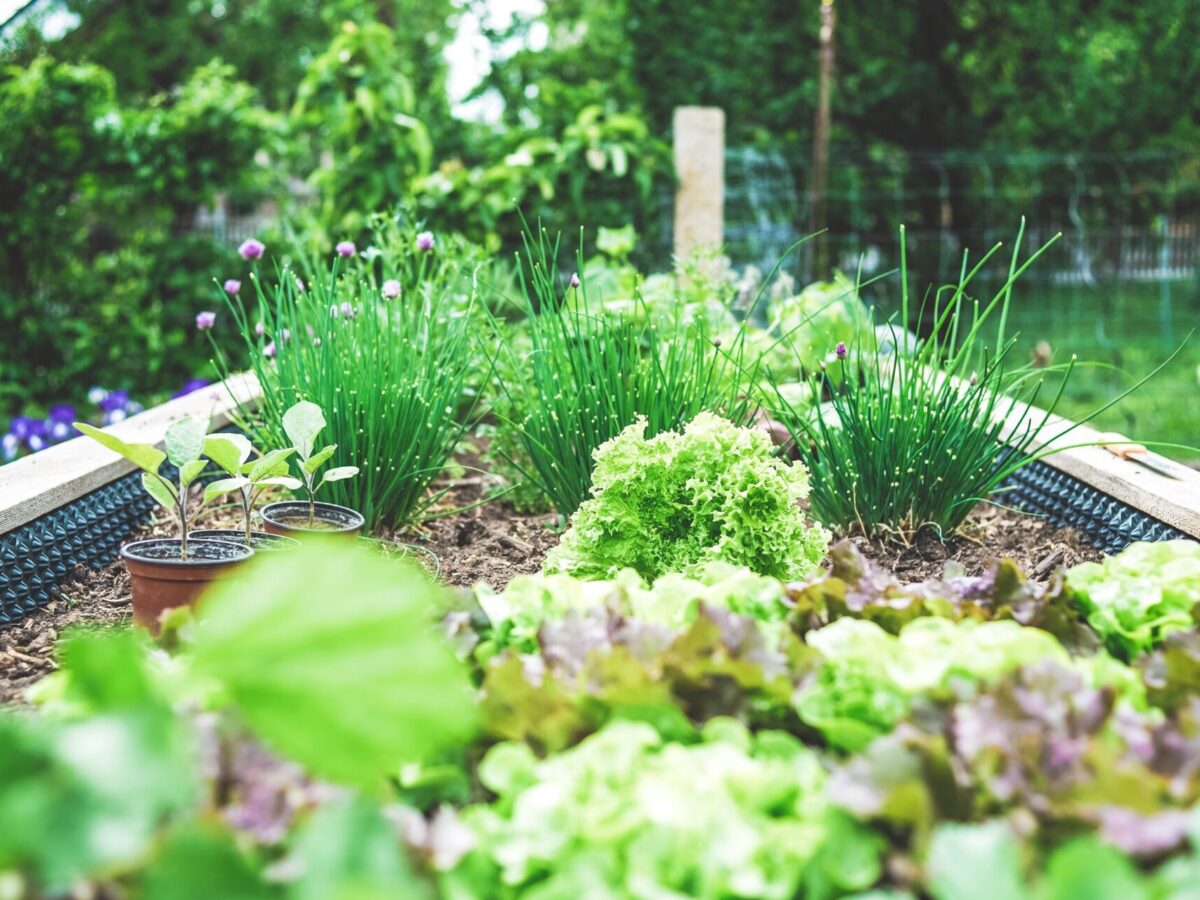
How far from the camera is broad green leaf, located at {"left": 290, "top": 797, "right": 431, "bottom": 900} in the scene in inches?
30.3

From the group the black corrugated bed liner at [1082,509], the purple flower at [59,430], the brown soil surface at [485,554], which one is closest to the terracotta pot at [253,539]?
the brown soil surface at [485,554]

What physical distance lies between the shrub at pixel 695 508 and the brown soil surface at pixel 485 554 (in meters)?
0.27

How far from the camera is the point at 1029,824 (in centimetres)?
100

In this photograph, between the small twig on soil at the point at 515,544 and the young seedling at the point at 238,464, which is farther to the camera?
the small twig on soil at the point at 515,544

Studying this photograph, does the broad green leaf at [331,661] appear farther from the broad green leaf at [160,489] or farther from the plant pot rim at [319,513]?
the plant pot rim at [319,513]

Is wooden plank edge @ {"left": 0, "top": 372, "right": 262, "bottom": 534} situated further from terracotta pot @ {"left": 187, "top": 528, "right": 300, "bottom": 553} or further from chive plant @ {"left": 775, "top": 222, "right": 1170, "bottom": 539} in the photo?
chive plant @ {"left": 775, "top": 222, "right": 1170, "bottom": 539}

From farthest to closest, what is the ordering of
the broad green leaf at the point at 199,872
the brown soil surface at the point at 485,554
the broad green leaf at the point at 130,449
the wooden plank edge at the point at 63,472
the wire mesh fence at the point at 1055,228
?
the wire mesh fence at the point at 1055,228 < the wooden plank edge at the point at 63,472 < the brown soil surface at the point at 485,554 < the broad green leaf at the point at 130,449 < the broad green leaf at the point at 199,872

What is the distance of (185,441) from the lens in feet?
6.40

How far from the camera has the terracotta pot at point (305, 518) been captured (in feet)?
7.30

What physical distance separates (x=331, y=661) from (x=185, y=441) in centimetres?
124

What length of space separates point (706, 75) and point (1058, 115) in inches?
130

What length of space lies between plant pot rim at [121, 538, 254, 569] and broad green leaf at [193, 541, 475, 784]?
1100mm

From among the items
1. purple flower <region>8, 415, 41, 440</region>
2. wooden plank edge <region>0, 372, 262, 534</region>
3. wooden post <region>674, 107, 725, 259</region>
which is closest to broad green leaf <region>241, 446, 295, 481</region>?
wooden plank edge <region>0, 372, 262, 534</region>

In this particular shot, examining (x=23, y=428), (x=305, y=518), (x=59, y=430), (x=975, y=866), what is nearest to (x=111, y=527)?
(x=305, y=518)
